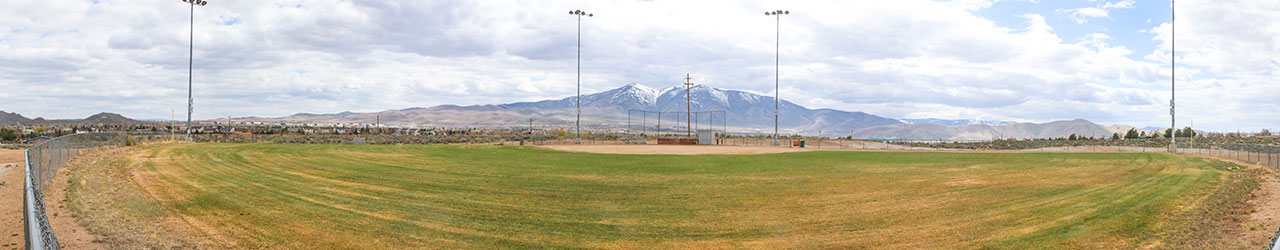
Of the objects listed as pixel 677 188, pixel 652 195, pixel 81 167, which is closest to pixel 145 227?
pixel 652 195

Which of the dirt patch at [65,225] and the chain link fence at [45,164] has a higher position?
the chain link fence at [45,164]

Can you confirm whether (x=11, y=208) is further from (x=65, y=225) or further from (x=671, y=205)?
(x=671, y=205)

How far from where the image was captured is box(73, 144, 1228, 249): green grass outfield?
12523mm

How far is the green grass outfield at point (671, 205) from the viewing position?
41.1 feet

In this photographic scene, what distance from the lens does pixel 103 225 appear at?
43.3ft

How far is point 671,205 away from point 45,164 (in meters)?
18.6

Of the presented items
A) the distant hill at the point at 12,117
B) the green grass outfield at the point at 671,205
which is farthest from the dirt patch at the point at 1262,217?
the distant hill at the point at 12,117

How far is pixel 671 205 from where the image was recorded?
16.6m

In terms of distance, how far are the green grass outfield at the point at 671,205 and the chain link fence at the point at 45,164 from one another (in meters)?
2.04

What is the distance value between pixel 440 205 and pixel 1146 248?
13428mm

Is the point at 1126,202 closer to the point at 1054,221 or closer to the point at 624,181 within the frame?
the point at 1054,221

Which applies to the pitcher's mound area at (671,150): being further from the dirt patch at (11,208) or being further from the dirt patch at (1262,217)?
the dirt patch at (1262,217)

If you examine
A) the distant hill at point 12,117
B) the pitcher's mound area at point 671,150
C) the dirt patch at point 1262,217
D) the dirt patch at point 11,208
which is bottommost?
the dirt patch at point 11,208

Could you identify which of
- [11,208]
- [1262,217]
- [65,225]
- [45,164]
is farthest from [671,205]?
[45,164]
